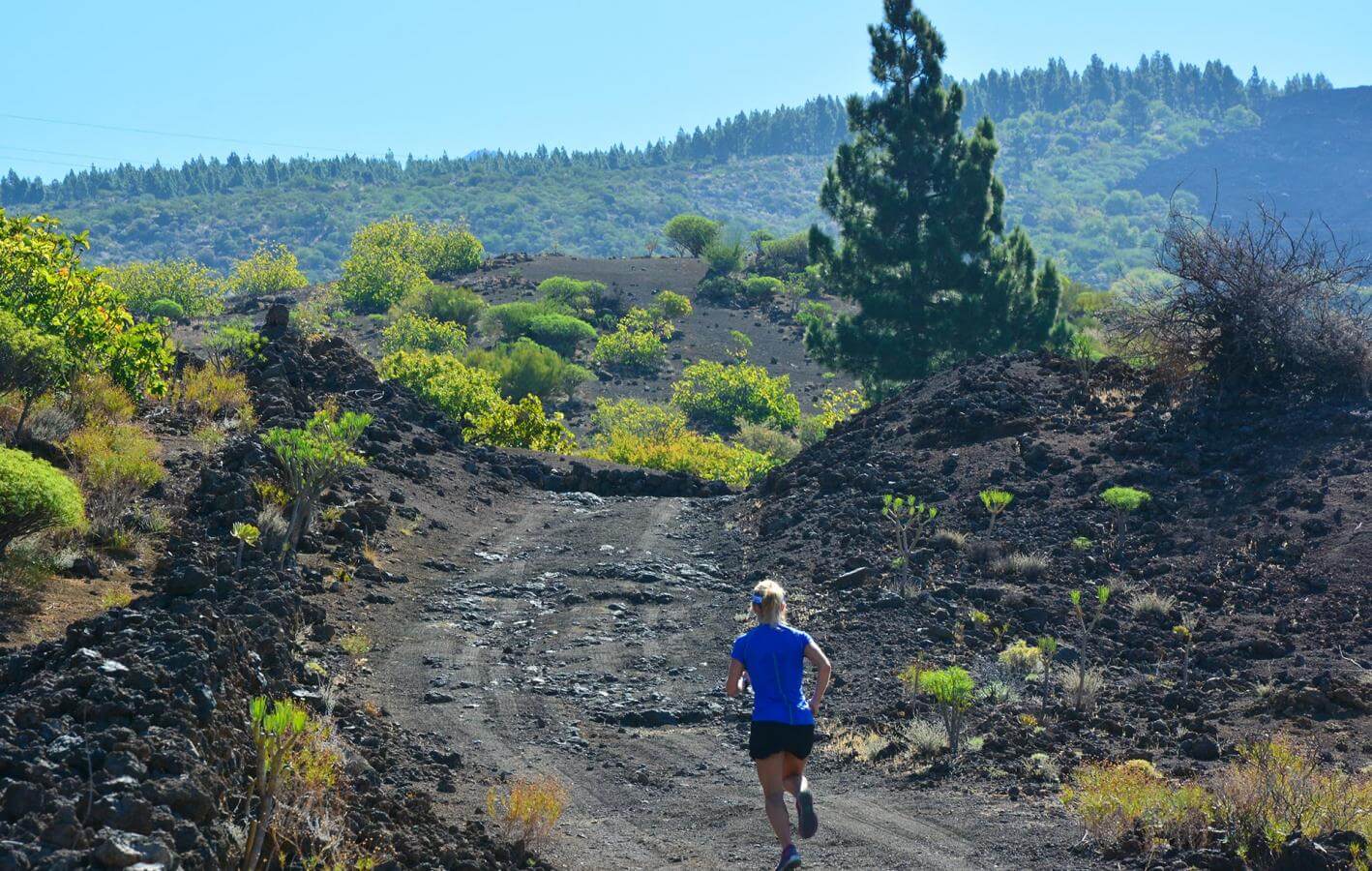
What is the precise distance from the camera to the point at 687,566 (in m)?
17.7

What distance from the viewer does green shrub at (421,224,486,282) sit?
67.6m

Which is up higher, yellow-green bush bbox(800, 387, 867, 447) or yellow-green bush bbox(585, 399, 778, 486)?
yellow-green bush bbox(585, 399, 778, 486)

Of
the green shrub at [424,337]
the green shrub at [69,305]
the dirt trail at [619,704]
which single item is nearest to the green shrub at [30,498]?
the dirt trail at [619,704]

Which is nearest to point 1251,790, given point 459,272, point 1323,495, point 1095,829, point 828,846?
point 1095,829

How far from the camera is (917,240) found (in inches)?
1221

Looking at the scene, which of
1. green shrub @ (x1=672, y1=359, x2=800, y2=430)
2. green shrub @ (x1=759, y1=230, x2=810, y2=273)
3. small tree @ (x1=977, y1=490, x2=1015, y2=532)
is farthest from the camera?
green shrub @ (x1=759, y1=230, x2=810, y2=273)

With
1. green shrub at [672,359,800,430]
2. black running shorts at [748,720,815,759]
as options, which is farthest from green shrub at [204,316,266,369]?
green shrub at [672,359,800,430]

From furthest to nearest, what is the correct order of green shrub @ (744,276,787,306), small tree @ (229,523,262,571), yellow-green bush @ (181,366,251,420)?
green shrub @ (744,276,787,306)
yellow-green bush @ (181,366,251,420)
small tree @ (229,523,262,571)

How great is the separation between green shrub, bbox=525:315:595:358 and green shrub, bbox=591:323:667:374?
947 mm

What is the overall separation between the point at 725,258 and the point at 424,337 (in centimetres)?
2582

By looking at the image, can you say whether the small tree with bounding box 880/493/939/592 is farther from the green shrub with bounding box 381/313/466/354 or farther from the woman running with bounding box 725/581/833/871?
the green shrub with bounding box 381/313/466/354

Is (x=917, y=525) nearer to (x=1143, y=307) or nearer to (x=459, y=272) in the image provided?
(x=1143, y=307)

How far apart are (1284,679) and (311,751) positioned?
26.4ft

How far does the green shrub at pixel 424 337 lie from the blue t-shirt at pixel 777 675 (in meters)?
40.4
